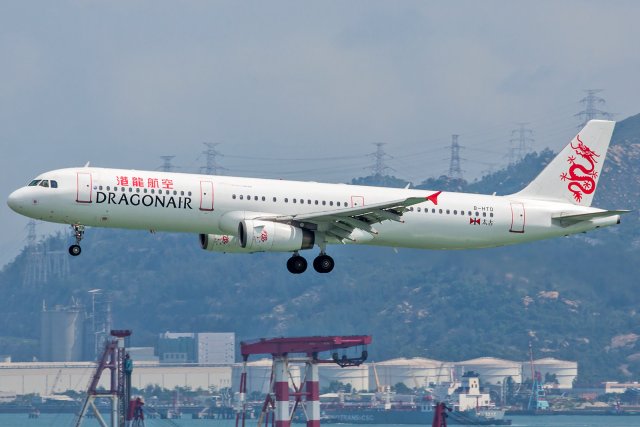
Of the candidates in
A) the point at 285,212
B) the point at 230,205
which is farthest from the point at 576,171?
the point at 230,205

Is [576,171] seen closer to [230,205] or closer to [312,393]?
[230,205]

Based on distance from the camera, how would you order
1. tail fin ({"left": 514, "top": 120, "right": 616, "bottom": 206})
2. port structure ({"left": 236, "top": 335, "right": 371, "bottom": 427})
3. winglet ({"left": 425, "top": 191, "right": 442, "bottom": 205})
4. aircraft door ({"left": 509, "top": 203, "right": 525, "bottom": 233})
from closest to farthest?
winglet ({"left": 425, "top": 191, "right": 442, "bottom": 205})
aircraft door ({"left": 509, "top": 203, "right": 525, "bottom": 233})
tail fin ({"left": 514, "top": 120, "right": 616, "bottom": 206})
port structure ({"left": 236, "top": 335, "right": 371, "bottom": 427})

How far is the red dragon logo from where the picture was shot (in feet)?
240

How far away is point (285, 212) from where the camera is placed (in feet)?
212

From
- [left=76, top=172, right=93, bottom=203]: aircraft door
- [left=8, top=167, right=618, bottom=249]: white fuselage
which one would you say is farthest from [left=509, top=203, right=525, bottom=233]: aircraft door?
[left=76, top=172, right=93, bottom=203]: aircraft door

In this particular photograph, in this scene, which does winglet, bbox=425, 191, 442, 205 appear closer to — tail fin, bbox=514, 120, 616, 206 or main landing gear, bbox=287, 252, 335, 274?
main landing gear, bbox=287, 252, 335, 274

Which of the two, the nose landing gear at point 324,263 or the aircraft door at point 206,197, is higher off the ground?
the aircraft door at point 206,197

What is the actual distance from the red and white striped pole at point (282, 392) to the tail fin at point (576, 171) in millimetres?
44379

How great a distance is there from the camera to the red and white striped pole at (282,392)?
11356cm

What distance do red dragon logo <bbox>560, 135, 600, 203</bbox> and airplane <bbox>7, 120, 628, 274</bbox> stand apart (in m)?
2.51

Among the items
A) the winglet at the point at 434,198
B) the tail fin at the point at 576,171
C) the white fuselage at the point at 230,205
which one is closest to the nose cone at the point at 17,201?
Answer: the white fuselage at the point at 230,205

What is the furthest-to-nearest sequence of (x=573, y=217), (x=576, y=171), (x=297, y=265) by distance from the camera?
(x=576, y=171)
(x=573, y=217)
(x=297, y=265)

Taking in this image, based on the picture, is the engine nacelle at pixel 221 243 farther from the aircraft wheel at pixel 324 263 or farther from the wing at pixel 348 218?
the aircraft wheel at pixel 324 263

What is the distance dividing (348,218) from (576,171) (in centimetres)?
1592
